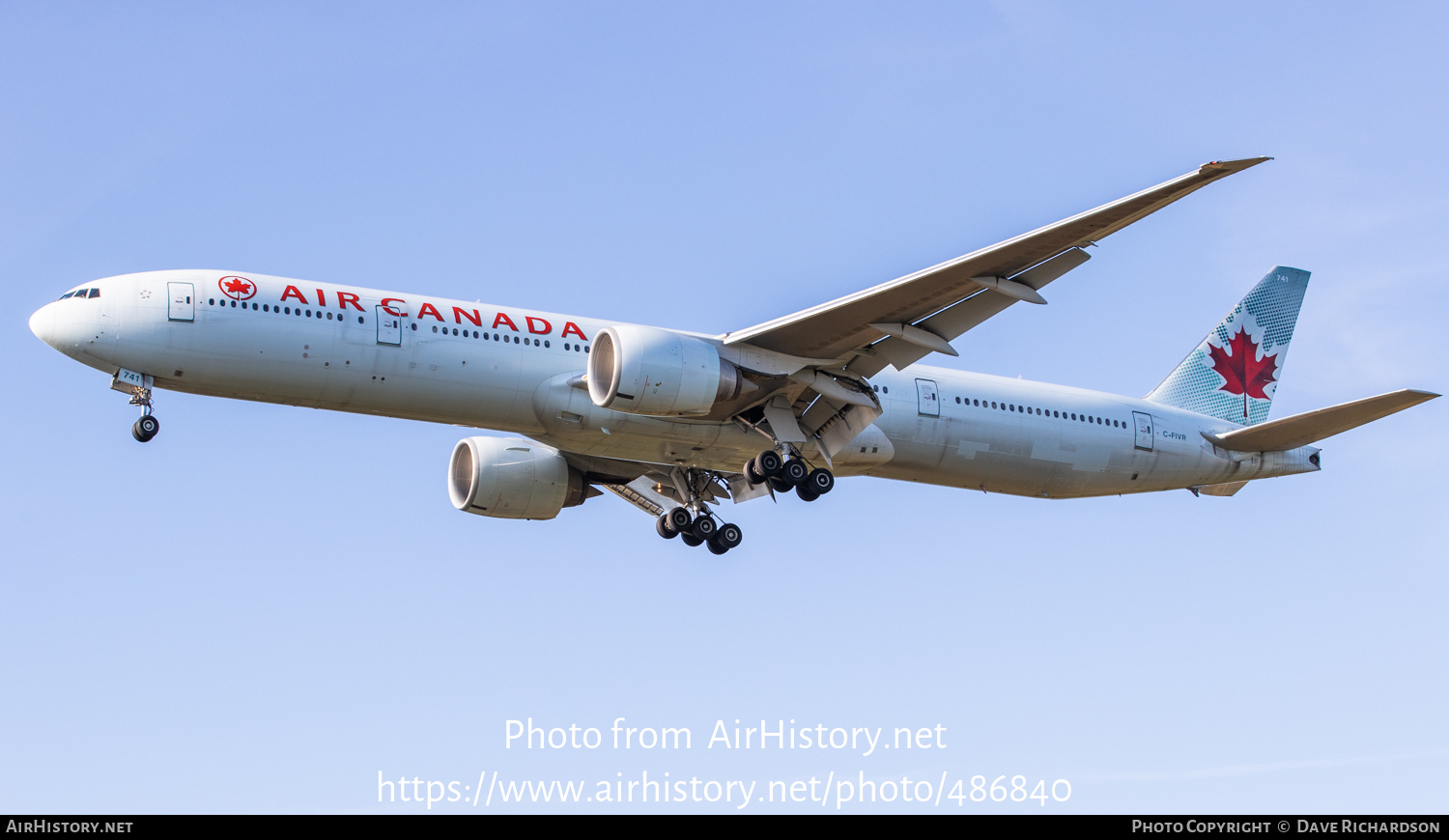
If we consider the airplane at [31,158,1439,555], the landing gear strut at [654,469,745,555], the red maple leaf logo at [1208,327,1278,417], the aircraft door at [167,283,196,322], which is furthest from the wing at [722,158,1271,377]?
the red maple leaf logo at [1208,327,1278,417]

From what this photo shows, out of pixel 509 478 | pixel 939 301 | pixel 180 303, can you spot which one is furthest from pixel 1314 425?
pixel 180 303

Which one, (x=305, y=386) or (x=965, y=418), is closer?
(x=305, y=386)

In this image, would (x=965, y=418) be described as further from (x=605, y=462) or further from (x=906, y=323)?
(x=605, y=462)

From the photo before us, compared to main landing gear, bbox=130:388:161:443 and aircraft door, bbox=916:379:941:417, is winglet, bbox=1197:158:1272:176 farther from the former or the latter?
main landing gear, bbox=130:388:161:443

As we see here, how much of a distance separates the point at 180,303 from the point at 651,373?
8.50m

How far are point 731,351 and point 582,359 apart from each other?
290 cm

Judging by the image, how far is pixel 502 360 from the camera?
1166 inches

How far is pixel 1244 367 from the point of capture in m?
39.3

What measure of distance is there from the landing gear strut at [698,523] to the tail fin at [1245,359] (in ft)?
36.2

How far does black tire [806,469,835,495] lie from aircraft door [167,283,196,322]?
12209 mm

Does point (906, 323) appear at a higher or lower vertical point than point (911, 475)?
higher

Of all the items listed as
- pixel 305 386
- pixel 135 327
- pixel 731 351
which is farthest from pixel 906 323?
pixel 135 327

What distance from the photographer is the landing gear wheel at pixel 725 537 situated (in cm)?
3516

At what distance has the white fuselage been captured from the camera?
27.9 m
